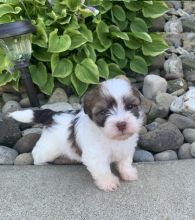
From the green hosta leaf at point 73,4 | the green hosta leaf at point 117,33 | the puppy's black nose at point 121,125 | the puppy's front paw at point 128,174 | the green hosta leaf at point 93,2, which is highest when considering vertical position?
the puppy's black nose at point 121,125

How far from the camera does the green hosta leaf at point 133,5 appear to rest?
6333mm

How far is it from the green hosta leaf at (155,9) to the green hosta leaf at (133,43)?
42 cm

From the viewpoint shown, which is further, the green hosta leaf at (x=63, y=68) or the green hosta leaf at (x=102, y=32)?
the green hosta leaf at (x=102, y=32)

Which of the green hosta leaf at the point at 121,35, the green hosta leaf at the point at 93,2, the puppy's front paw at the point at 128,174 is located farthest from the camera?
the green hosta leaf at the point at 93,2

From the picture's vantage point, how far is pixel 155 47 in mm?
6184

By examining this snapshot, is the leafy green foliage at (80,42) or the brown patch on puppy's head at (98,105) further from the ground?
the brown patch on puppy's head at (98,105)

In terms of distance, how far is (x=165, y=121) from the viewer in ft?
17.4

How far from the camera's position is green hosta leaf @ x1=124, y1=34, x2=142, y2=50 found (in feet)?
20.1

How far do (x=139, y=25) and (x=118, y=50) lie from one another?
1.78 feet

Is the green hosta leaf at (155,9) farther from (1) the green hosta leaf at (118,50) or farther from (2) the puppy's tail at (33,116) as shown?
(2) the puppy's tail at (33,116)

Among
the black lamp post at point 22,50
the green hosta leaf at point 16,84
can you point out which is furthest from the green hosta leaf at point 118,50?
the green hosta leaf at point 16,84

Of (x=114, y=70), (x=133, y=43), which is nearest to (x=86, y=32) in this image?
(x=114, y=70)

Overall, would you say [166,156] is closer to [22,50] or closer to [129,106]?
[129,106]

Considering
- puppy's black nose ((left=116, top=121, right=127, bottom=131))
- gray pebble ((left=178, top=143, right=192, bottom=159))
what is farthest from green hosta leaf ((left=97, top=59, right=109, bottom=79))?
puppy's black nose ((left=116, top=121, right=127, bottom=131))
